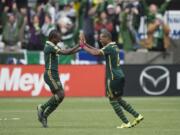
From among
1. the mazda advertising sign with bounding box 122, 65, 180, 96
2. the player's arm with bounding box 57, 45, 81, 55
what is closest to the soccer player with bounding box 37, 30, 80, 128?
the player's arm with bounding box 57, 45, 81, 55

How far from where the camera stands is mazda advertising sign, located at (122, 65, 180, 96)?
26938 mm

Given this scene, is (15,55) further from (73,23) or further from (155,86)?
(155,86)

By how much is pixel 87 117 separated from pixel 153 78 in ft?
27.0

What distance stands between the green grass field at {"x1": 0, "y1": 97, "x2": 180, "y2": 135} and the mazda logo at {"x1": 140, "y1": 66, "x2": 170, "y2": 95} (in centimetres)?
59

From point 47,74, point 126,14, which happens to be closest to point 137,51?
point 126,14

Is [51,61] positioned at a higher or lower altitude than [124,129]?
higher

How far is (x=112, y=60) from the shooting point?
53.5 ft

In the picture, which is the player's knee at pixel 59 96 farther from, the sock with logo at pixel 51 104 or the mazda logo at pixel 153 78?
the mazda logo at pixel 153 78

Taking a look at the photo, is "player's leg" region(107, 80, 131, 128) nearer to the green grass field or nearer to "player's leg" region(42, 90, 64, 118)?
the green grass field

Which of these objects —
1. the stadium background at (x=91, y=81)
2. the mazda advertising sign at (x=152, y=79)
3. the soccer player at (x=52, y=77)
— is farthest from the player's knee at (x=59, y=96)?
the mazda advertising sign at (x=152, y=79)

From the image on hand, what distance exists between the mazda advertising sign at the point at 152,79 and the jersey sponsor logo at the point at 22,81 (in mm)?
2291

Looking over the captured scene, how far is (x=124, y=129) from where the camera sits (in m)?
15.8

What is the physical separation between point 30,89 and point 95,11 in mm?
4024

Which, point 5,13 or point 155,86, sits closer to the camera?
point 155,86
